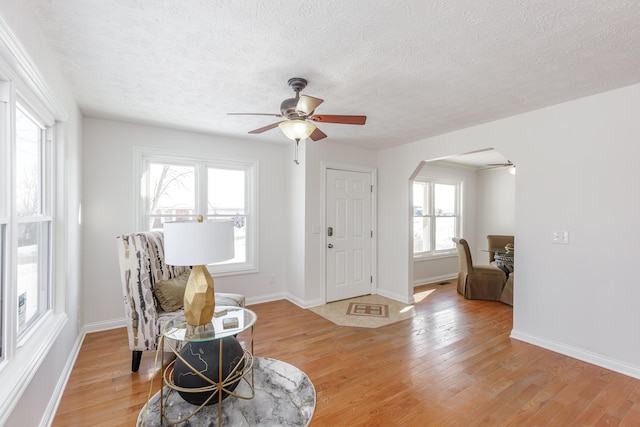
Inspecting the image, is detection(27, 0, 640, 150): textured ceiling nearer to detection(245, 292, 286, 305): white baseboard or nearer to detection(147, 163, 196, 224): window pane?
detection(147, 163, 196, 224): window pane

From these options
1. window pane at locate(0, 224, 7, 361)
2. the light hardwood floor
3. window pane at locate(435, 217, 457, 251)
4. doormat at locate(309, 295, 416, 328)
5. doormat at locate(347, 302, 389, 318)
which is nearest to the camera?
window pane at locate(0, 224, 7, 361)

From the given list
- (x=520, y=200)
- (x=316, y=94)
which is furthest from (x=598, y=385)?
(x=316, y=94)

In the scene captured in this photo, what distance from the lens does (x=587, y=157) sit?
2.74m

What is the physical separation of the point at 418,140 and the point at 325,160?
4.43 ft

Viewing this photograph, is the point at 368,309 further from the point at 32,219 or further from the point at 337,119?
the point at 32,219

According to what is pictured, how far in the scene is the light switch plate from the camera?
2867 mm

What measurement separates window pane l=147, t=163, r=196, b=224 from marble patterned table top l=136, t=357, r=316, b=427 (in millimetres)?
2231

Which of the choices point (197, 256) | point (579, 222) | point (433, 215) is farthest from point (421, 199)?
point (197, 256)

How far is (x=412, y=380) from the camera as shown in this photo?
241 centimetres

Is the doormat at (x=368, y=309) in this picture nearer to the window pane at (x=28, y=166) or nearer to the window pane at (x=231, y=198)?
the window pane at (x=231, y=198)

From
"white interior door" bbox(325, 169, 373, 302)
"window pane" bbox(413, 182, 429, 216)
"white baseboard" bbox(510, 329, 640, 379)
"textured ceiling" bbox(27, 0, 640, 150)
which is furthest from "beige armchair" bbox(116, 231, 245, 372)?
"window pane" bbox(413, 182, 429, 216)

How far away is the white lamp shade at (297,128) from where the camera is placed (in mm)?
2303

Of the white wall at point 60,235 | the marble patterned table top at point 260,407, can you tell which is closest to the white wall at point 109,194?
the white wall at point 60,235

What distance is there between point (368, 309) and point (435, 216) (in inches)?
109
